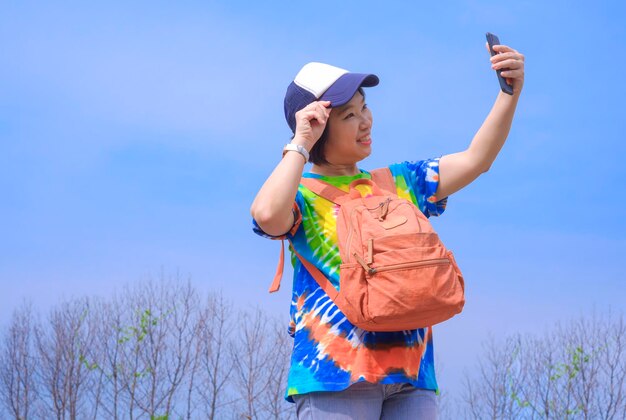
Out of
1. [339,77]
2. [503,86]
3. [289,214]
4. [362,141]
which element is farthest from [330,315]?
[503,86]

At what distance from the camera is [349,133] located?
8.21 feet

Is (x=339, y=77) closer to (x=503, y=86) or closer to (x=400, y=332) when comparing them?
(x=503, y=86)

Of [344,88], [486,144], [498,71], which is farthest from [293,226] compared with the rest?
[498,71]

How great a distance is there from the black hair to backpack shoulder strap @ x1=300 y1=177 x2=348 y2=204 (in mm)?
83

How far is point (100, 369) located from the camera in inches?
564

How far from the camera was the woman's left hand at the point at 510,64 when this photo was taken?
8.30ft

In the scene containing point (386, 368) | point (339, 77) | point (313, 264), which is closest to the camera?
point (386, 368)

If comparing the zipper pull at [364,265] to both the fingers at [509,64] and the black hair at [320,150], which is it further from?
the fingers at [509,64]

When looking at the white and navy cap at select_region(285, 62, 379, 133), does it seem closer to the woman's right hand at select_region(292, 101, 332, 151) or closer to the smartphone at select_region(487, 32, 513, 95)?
the woman's right hand at select_region(292, 101, 332, 151)

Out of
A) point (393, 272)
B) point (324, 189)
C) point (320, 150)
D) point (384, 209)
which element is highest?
point (320, 150)

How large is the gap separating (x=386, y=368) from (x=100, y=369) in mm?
13026

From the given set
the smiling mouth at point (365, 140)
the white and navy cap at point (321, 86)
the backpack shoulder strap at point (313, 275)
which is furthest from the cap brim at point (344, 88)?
the backpack shoulder strap at point (313, 275)

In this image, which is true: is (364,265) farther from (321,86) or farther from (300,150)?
(321,86)

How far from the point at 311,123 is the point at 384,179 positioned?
0.34 meters
